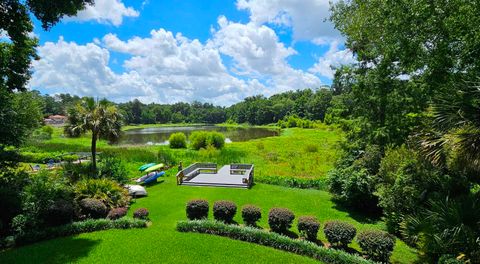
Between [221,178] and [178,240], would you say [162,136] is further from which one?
[178,240]

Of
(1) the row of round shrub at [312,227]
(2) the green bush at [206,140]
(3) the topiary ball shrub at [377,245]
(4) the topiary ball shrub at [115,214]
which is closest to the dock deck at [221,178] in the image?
(1) the row of round shrub at [312,227]

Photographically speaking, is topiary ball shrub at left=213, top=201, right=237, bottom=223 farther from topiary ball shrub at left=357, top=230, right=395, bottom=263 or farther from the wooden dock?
the wooden dock

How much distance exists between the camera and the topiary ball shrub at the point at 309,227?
8945 millimetres

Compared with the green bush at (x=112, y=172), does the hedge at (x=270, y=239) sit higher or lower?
lower

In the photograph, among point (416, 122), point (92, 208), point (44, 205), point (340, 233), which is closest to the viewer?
point (340, 233)

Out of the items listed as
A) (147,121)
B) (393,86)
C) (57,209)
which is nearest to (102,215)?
(57,209)

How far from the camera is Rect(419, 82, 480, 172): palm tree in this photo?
6508 millimetres

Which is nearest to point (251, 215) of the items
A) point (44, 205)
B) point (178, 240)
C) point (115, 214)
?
point (178, 240)

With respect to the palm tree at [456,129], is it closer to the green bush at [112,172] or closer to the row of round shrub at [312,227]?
the row of round shrub at [312,227]

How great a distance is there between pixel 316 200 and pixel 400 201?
15.8 ft

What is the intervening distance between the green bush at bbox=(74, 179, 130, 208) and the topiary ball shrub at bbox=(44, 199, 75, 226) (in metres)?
1.59

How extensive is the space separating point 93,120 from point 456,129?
51.1 ft

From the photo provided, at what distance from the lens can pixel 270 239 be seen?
8859 millimetres

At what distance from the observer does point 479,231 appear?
6.73 m
